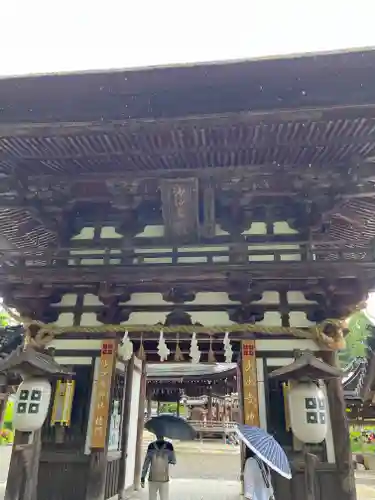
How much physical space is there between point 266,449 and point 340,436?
2338 mm

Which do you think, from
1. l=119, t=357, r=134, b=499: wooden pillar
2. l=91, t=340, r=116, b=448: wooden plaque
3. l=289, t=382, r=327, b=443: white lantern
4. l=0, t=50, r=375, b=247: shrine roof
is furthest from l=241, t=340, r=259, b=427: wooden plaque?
l=0, t=50, r=375, b=247: shrine roof

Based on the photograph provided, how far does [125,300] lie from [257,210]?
2.83 meters

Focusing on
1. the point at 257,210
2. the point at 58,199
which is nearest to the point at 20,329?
the point at 58,199

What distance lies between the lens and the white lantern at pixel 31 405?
548 centimetres

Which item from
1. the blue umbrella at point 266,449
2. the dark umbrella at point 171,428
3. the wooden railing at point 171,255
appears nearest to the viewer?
the blue umbrella at point 266,449

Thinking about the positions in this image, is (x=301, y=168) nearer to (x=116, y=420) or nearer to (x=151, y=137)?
(x=151, y=137)

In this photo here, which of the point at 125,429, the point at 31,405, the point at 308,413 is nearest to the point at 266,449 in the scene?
the point at 308,413

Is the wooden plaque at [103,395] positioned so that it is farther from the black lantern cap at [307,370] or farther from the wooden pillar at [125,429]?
the black lantern cap at [307,370]

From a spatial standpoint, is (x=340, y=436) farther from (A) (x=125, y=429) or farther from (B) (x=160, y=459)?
(A) (x=125, y=429)

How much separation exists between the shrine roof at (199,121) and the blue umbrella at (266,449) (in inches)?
127

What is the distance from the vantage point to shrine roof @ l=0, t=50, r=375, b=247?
13.7ft

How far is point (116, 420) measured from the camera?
7.18 m

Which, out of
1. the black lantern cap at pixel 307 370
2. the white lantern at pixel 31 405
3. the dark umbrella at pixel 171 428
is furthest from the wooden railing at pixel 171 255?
the dark umbrella at pixel 171 428

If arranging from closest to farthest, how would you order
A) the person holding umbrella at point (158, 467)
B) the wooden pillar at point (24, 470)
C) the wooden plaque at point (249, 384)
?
1. the wooden pillar at point (24, 470)
2. the wooden plaque at point (249, 384)
3. the person holding umbrella at point (158, 467)
